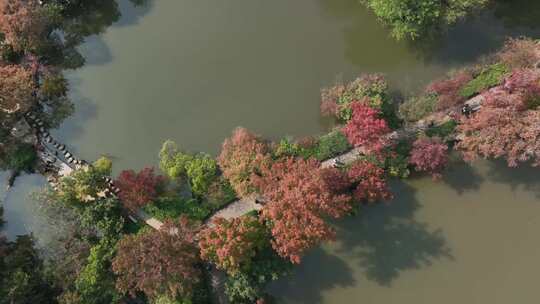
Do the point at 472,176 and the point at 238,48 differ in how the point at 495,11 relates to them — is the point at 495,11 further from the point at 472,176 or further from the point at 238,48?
the point at 238,48

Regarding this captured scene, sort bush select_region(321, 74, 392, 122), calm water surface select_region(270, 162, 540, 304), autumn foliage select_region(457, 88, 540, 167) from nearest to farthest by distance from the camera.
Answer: autumn foliage select_region(457, 88, 540, 167)
calm water surface select_region(270, 162, 540, 304)
bush select_region(321, 74, 392, 122)

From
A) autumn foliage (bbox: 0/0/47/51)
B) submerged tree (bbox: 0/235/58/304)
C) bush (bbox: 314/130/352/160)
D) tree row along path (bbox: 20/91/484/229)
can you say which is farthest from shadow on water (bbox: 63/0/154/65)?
bush (bbox: 314/130/352/160)

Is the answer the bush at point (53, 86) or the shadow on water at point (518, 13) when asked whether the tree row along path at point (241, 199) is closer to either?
the bush at point (53, 86)

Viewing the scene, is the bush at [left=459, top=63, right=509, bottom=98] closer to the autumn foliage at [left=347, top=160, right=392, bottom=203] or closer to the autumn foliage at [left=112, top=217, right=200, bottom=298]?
the autumn foliage at [left=347, top=160, right=392, bottom=203]

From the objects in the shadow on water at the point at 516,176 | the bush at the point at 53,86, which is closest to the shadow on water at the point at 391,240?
the shadow on water at the point at 516,176

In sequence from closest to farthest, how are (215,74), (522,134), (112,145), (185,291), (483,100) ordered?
(185,291) → (522,134) → (483,100) → (112,145) → (215,74)

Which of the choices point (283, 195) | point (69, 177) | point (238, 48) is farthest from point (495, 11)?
point (69, 177)
